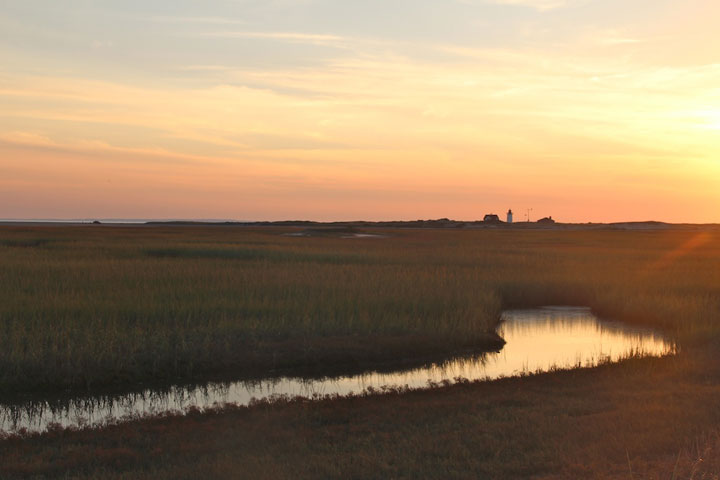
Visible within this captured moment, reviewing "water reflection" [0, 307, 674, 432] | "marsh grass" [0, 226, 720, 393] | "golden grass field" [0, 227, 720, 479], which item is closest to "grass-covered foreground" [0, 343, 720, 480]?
"golden grass field" [0, 227, 720, 479]

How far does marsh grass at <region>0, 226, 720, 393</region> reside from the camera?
1350 centimetres

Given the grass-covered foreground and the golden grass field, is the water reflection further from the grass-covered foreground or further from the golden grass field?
the grass-covered foreground

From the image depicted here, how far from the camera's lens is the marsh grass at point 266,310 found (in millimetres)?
13500

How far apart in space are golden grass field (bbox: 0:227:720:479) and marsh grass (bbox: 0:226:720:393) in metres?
0.06

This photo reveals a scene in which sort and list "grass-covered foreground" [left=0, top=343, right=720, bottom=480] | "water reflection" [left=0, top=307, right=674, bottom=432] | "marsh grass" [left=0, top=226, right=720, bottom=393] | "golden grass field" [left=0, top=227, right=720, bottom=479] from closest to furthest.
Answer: "grass-covered foreground" [left=0, top=343, right=720, bottom=480]
"golden grass field" [left=0, top=227, right=720, bottom=479]
"water reflection" [left=0, top=307, right=674, bottom=432]
"marsh grass" [left=0, top=226, right=720, bottom=393]

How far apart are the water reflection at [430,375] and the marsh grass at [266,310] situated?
2.91 ft

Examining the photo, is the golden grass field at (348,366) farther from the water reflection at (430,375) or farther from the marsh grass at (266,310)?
the water reflection at (430,375)

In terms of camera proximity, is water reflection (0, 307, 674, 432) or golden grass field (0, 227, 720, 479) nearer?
golden grass field (0, 227, 720, 479)

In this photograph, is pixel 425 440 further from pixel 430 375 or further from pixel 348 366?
pixel 348 366

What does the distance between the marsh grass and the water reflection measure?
0.89 metres

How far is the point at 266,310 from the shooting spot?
18.5 m

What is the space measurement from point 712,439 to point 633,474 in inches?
75.4

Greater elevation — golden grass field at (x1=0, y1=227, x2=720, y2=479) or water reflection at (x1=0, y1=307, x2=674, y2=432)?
golden grass field at (x1=0, y1=227, x2=720, y2=479)

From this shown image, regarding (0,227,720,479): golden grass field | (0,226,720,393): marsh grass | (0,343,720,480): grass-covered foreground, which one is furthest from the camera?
(0,226,720,393): marsh grass
